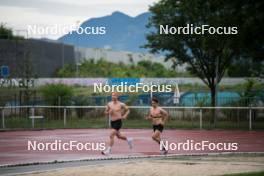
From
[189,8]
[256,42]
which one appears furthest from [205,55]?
[256,42]

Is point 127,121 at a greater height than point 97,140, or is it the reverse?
point 127,121

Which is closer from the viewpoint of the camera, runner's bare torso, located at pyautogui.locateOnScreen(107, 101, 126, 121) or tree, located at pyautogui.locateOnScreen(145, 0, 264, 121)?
runner's bare torso, located at pyautogui.locateOnScreen(107, 101, 126, 121)

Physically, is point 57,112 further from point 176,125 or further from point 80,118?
point 176,125

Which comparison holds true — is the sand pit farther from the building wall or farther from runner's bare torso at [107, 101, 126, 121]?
the building wall

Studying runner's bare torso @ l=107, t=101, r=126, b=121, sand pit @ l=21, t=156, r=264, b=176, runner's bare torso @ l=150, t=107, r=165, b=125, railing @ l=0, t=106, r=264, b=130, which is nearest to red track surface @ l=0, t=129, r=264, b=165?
runner's bare torso @ l=150, t=107, r=165, b=125

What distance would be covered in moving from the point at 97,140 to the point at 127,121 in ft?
34.5

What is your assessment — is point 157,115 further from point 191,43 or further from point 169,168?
point 191,43

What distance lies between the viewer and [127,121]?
38.5 metres

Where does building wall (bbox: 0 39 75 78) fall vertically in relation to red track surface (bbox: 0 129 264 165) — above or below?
above

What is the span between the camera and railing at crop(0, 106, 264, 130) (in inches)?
1395

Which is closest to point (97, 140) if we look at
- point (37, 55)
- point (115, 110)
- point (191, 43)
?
point (115, 110)

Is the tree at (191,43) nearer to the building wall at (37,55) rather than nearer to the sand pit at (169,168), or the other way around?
the building wall at (37,55)

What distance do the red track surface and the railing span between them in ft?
6.62

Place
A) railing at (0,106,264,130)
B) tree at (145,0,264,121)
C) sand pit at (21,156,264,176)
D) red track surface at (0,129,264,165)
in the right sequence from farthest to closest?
1. tree at (145,0,264,121)
2. railing at (0,106,264,130)
3. red track surface at (0,129,264,165)
4. sand pit at (21,156,264,176)
